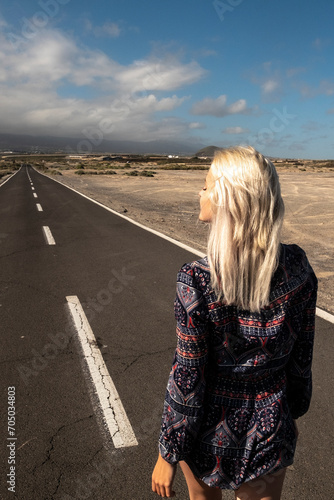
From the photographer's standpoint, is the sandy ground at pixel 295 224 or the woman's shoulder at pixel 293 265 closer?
the woman's shoulder at pixel 293 265

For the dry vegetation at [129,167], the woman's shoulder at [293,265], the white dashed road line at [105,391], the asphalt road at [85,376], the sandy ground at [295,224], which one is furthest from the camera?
the dry vegetation at [129,167]

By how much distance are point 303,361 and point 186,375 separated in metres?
0.57

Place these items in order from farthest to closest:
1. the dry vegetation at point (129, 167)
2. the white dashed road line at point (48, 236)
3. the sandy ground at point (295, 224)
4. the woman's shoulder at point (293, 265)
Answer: the dry vegetation at point (129, 167) → the white dashed road line at point (48, 236) → the sandy ground at point (295, 224) → the woman's shoulder at point (293, 265)

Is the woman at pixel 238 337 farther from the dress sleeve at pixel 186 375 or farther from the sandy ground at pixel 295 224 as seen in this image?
the sandy ground at pixel 295 224

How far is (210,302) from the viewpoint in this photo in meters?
1.42

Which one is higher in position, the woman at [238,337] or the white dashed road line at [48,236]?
the woman at [238,337]

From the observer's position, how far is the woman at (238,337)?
1.40 m

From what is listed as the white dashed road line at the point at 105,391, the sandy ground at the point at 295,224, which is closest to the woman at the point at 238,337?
the white dashed road line at the point at 105,391

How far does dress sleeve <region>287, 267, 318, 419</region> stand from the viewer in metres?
1.60

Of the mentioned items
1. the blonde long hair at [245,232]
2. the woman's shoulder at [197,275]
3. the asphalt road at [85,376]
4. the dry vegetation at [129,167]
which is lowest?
the dry vegetation at [129,167]

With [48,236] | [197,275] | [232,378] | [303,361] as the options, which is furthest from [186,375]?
[48,236]

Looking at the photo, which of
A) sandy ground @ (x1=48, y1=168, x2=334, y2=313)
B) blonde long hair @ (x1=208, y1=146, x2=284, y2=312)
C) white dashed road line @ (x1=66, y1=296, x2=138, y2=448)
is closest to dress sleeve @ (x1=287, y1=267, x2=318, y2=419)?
blonde long hair @ (x1=208, y1=146, x2=284, y2=312)

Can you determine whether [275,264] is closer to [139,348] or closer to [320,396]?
[320,396]

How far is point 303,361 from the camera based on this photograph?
167 cm
